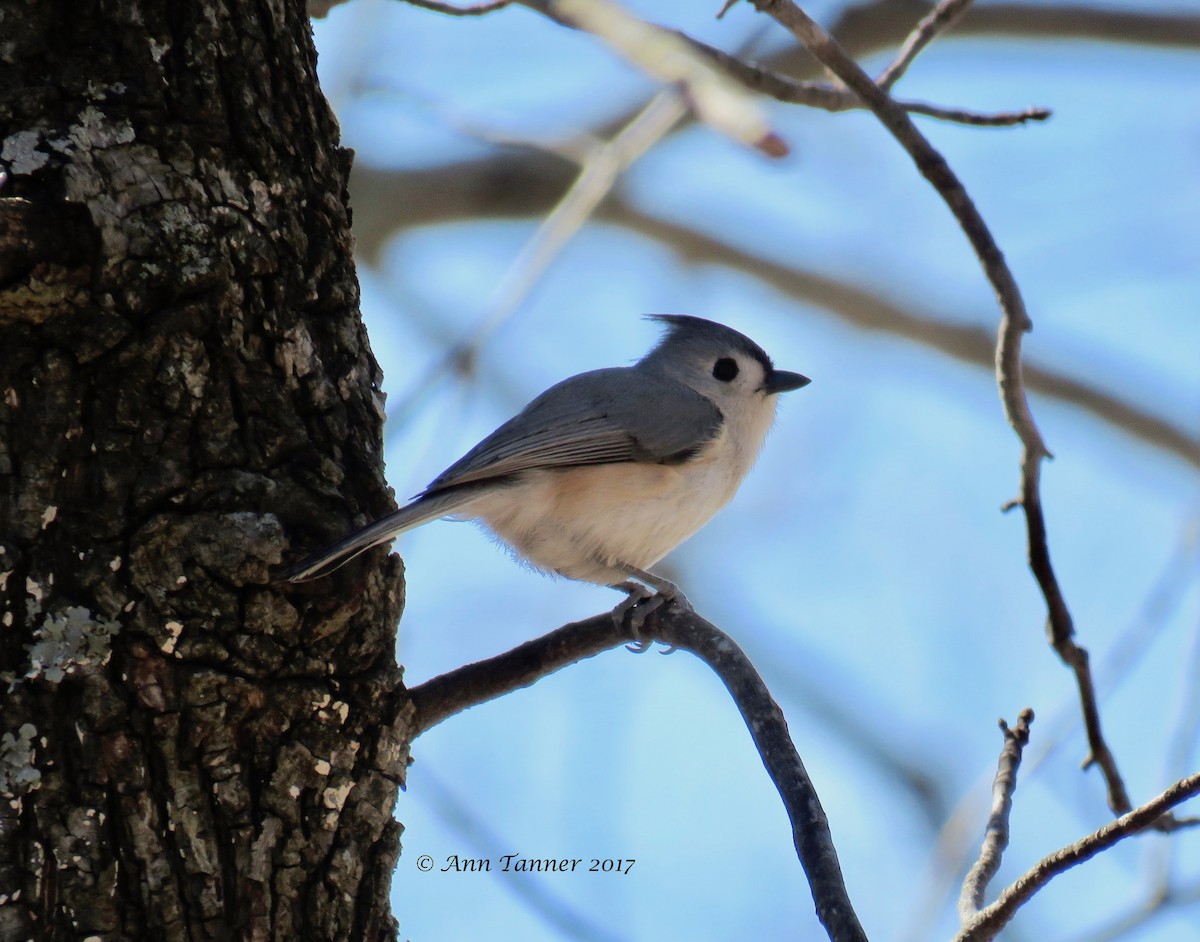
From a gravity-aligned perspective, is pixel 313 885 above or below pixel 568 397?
below

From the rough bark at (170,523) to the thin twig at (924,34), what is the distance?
1.10m

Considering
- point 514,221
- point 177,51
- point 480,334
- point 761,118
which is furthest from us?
point 514,221

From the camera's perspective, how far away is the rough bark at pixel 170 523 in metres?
1.43

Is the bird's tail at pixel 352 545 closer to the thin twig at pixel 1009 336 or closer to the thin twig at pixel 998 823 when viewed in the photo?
the thin twig at pixel 998 823

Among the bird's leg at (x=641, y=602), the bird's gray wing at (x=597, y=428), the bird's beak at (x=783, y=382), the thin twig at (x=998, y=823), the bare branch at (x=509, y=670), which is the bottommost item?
the thin twig at (x=998, y=823)

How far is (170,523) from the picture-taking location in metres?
1.52

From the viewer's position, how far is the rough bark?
1.43 metres

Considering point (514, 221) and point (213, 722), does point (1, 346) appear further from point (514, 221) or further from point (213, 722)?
point (514, 221)

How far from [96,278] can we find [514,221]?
11.2 ft

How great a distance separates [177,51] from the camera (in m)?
1.66

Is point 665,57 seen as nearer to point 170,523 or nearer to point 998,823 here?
point 170,523

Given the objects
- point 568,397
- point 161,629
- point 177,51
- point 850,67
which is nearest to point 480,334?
point 568,397

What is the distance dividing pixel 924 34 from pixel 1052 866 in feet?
5.01

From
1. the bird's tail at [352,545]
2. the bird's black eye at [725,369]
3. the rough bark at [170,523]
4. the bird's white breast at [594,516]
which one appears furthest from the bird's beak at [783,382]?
the rough bark at [170,523]
